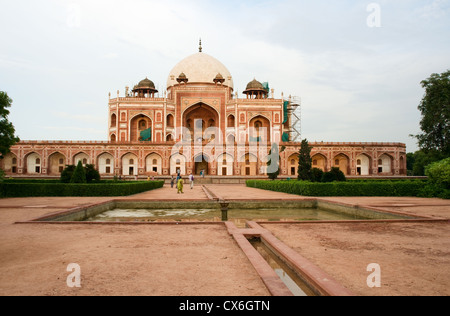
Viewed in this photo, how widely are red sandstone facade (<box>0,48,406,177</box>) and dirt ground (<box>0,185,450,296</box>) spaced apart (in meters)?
23.5

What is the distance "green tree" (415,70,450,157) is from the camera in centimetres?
2303

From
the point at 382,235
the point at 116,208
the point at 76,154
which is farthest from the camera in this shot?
the point at 76,154

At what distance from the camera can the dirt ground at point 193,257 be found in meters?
2.81

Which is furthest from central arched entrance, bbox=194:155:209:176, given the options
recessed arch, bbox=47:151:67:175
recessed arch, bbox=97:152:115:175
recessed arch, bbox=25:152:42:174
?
recessed arch, bbox=25:152:42:174

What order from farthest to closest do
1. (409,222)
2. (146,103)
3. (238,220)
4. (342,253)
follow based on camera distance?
(146,103)
(238,220)
(409,222)
(342,253)

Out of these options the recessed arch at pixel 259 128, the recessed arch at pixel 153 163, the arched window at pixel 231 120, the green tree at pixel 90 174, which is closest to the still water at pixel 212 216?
the green tree at pixel 90 174

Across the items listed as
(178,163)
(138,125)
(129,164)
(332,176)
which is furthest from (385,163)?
(138,125)

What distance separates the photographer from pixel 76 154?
102 ft

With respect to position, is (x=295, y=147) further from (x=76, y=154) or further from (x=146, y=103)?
(x=76, y=154)

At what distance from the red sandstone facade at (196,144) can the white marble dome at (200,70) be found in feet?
0.38

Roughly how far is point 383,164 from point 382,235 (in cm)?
3036

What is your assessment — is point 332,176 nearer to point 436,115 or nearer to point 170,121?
point 436,115

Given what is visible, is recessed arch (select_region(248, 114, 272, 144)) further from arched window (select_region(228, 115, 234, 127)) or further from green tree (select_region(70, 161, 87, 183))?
green tree (select_region(70, 161, 87, 183))
